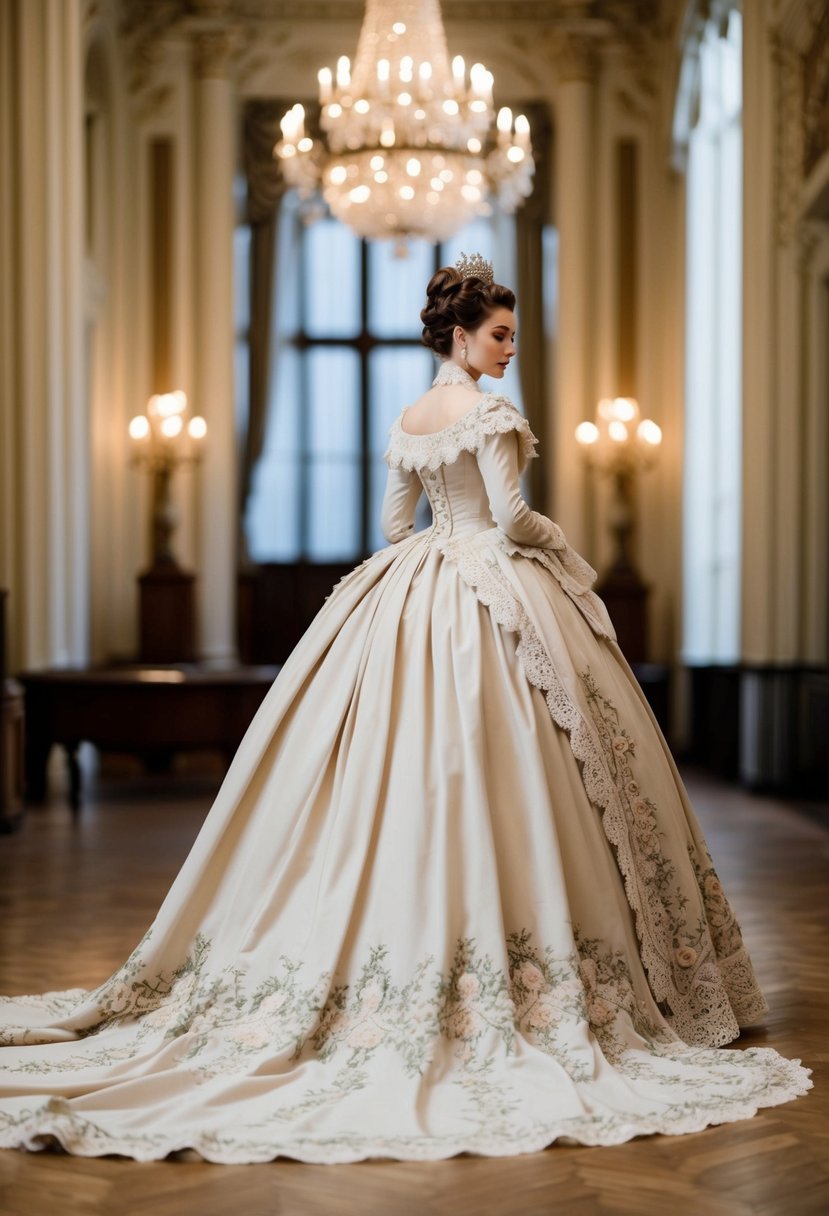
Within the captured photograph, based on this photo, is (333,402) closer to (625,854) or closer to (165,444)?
(165,444)

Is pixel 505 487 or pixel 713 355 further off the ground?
pixel 713 355

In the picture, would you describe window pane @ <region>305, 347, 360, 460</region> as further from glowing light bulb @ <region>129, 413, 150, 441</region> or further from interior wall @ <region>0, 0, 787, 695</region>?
glowing light bulb @ <region>129, 413, 150, 441</region>

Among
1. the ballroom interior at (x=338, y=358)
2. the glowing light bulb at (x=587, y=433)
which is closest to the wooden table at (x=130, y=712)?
the ballroom interior at (x=338, y=358)

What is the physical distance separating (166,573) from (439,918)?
7.76 m

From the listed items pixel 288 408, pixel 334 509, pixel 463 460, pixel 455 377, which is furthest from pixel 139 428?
pixel 463 460

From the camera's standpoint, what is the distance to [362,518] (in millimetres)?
11836

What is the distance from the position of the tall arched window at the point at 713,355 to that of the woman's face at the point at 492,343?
227 inches

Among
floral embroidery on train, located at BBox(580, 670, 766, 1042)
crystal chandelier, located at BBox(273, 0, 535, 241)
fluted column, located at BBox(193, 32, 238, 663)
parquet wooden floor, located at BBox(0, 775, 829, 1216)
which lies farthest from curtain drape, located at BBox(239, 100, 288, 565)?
floral embroidery on train, located at BBox(580, 670, 766, 1042)

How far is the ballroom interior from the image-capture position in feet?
26.7

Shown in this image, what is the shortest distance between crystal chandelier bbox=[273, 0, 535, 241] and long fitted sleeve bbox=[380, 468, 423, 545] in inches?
178

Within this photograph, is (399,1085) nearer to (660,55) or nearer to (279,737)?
(279,737)

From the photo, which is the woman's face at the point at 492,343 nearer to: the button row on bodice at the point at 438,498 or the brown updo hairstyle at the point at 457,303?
the brown updo hairstyle at the point at 457,303

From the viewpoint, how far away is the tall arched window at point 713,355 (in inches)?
379

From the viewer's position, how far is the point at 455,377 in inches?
141
